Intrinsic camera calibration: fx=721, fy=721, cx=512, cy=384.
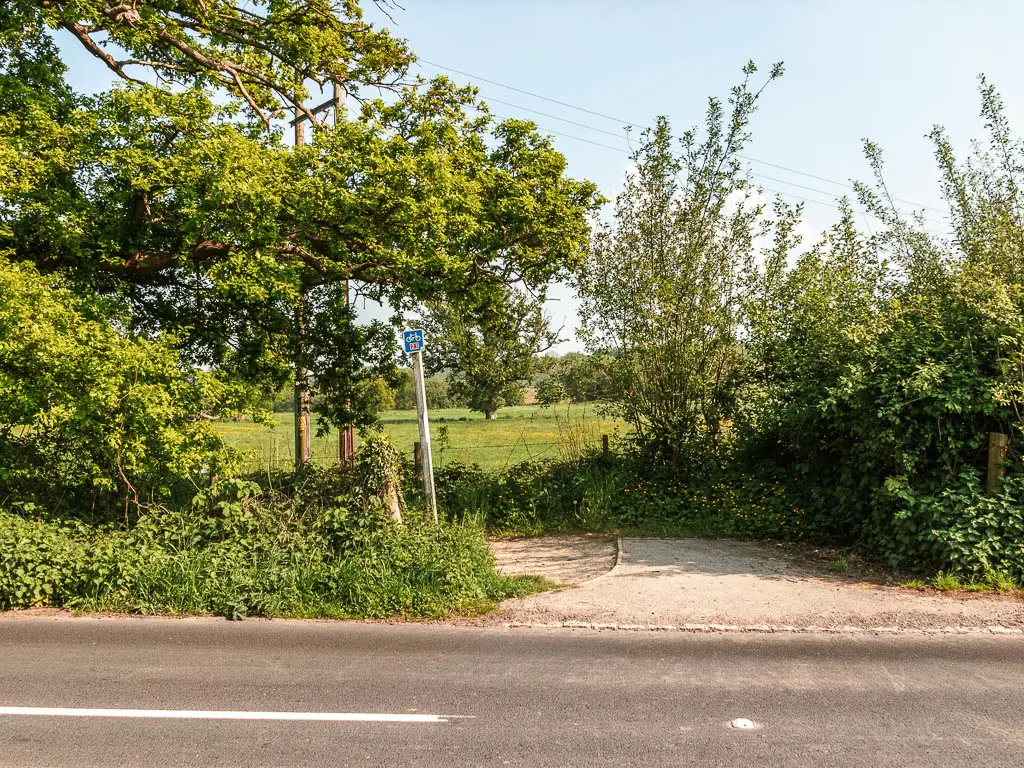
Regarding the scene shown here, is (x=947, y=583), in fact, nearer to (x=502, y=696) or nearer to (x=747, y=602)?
(x=747, y=602)

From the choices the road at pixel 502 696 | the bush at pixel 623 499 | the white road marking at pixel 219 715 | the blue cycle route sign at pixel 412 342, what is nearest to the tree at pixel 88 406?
the road at pixel 502 696

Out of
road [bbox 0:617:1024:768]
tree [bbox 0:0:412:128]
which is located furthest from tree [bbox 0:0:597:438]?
road [bbox 0:617:1024:768]

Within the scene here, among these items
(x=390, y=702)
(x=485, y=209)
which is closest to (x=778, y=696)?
(x=390, y=702)

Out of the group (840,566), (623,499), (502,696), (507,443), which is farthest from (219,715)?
(507,443)

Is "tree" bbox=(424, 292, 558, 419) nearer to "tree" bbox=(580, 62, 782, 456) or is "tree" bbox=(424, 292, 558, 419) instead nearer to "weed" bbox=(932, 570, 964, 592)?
"tree" bbox=(580, 62, 782, 456)

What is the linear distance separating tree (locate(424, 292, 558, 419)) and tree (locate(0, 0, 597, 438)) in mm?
2749

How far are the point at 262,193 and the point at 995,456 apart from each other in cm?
916

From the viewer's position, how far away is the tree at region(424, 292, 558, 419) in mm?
18133

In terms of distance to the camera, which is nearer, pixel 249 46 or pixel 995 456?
pixel 995 456

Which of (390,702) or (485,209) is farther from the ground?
(485,209)

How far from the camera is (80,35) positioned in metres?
10.4

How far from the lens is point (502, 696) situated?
5301 mm

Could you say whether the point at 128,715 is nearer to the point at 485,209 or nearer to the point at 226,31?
the point at 485,209

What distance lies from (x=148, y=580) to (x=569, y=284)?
25.9 ft
